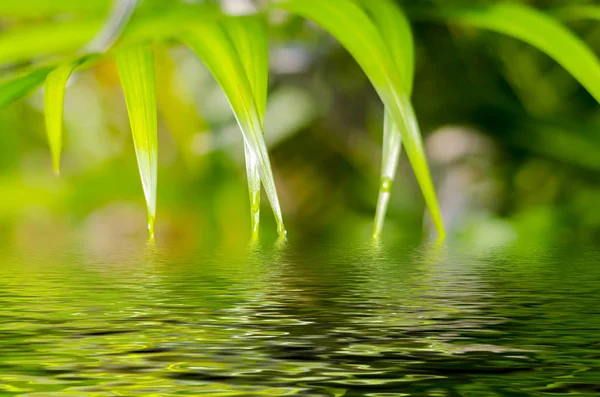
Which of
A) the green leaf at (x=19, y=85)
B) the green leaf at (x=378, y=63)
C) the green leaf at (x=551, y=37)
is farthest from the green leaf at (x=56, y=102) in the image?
the green leaf at (x=551, y=37)

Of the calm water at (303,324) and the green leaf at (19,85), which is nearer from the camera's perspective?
the calm water at (303,324)

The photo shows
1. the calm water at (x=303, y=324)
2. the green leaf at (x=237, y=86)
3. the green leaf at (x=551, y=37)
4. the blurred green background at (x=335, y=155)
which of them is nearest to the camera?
the calm water at (x=303, y=324)

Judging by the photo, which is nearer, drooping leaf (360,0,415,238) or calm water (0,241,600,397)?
calm water (0,241,600,397)

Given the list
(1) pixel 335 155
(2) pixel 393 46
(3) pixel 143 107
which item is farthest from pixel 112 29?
(1) pixel 335 155

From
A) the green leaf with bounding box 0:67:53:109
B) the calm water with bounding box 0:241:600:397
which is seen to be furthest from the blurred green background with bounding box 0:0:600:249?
the green leaf with bounding box 0:67:53:109

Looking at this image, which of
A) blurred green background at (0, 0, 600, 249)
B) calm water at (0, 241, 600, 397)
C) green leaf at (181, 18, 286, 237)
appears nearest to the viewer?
calm water at (0, 241, 600, 397)

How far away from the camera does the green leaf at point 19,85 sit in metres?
0.41

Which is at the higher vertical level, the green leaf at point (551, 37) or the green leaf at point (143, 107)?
the green leaf at point (551, 37)

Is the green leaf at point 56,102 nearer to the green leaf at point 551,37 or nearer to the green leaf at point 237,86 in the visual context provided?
the green leaf at point 237,86

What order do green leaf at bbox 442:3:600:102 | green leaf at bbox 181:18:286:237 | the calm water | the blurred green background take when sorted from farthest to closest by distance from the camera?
the blurred green background, green leaf at bbox 442:3:600:102, green leaf at bbox 181:18:286:237, the calm water

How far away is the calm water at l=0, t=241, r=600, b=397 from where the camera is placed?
0.96 feet

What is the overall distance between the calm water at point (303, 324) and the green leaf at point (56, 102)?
0.08 meters

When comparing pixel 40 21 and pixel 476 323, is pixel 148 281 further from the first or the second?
pixel 40 21

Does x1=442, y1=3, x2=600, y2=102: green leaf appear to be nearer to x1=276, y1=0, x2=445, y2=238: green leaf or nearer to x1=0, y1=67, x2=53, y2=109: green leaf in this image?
x1=276, y1=0, x2=445, y2=238: green leaf
